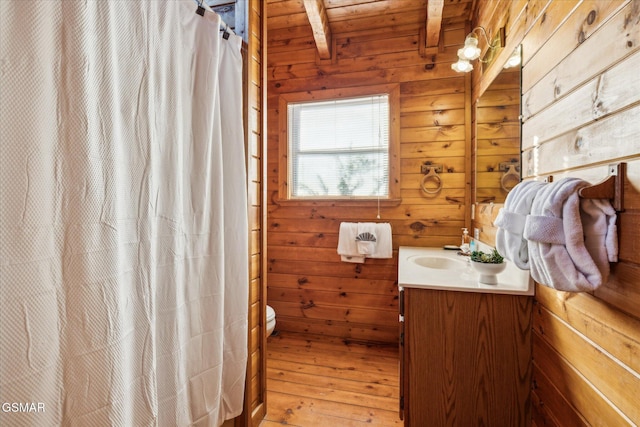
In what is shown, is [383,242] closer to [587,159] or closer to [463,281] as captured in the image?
[463,281]

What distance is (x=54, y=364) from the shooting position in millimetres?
617

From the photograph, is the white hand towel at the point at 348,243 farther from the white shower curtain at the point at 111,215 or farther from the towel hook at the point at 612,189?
the towel hook at the point at 612,189

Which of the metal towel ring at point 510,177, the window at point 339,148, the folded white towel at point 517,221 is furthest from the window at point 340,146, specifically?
the folded white towel at point 517,221

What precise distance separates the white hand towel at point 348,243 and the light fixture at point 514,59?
56.9 inches

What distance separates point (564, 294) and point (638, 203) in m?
0.45

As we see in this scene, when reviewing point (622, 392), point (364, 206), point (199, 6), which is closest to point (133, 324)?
point (199, 6)

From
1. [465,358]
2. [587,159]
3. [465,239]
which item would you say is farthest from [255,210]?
[465,239]

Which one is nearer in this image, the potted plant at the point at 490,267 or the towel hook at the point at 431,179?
the potted plant at the point at 490,267

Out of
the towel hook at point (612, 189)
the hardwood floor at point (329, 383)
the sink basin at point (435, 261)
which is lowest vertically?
the hardwood floor at point (329, 383)

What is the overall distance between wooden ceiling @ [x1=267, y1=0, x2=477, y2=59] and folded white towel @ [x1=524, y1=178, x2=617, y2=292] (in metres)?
1.89

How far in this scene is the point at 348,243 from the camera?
2.37m

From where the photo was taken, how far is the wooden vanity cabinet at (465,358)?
3.97ft

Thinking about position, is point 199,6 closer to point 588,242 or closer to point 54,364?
point 54,364

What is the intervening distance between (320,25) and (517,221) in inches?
82.5
